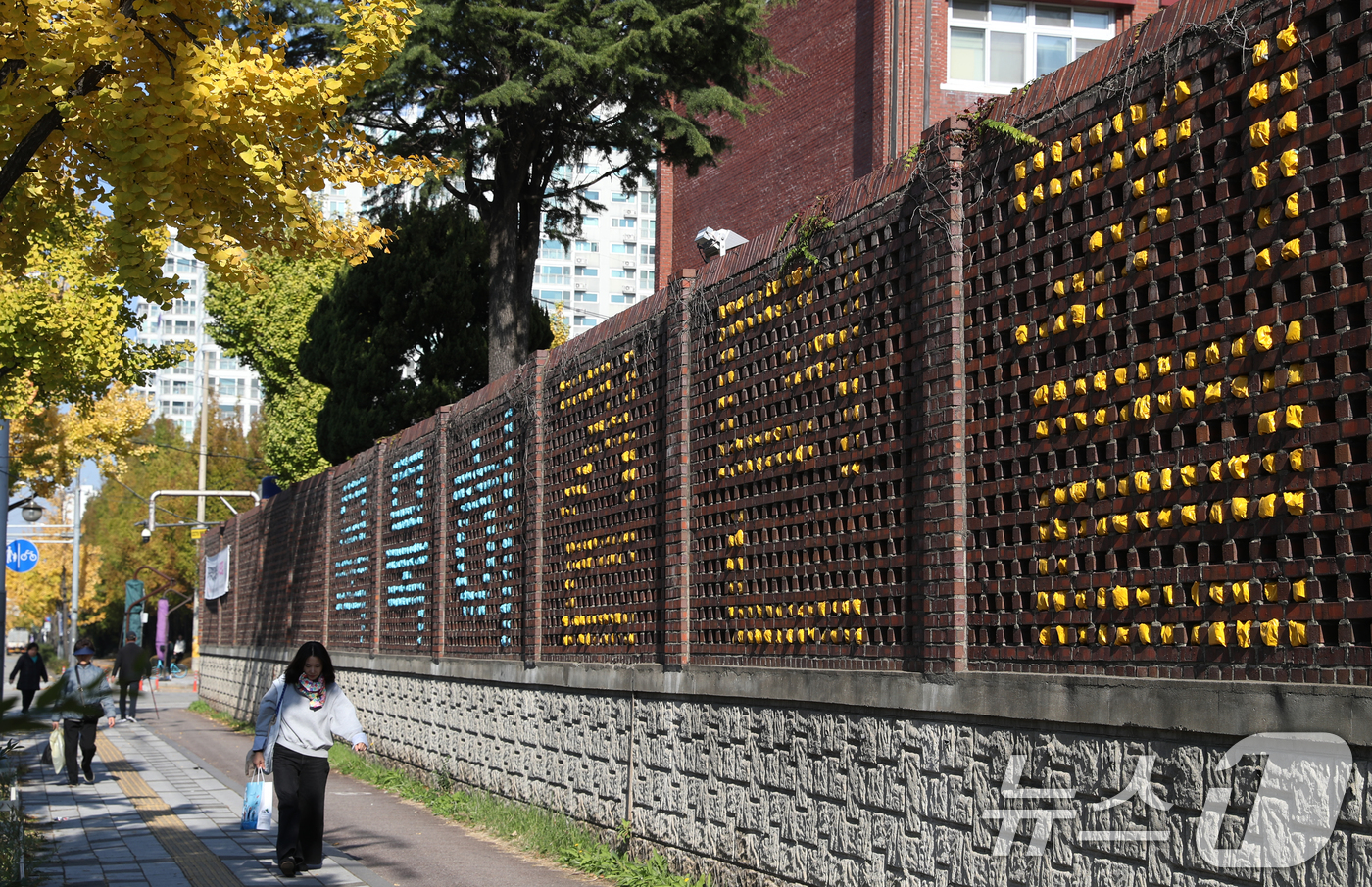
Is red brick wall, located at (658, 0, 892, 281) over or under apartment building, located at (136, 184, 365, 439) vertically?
under

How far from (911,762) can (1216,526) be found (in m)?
2.25

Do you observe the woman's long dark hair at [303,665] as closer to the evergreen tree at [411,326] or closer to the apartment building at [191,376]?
the evergreen tree at [411,326]

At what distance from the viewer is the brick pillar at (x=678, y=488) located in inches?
361

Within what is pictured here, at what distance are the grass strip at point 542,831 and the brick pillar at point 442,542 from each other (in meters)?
1.63

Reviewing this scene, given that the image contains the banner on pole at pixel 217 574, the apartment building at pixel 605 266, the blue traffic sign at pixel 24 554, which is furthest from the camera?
the apartment building at pixel 605 266

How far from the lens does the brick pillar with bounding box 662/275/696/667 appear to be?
30.1ft

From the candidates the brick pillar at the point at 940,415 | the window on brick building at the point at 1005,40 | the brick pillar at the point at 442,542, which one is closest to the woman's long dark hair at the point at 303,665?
the brick pillar at the point at 442,542

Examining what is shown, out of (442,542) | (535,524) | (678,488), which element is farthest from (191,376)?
(678,488)

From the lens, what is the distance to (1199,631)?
188 inches

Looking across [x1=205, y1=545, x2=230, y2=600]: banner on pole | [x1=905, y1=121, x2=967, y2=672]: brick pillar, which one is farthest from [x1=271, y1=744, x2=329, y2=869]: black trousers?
[x1=205, y1=545, x2=230, y2=600]: banner on pole

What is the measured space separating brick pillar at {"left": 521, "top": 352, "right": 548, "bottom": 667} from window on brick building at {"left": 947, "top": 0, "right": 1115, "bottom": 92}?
13.1 m

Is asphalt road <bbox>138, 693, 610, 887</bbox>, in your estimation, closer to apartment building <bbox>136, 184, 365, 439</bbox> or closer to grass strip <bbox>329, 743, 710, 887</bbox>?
grass strip <bbox>329, 743, 710, 887</bbox>

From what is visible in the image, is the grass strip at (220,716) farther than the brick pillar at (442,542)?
Yes

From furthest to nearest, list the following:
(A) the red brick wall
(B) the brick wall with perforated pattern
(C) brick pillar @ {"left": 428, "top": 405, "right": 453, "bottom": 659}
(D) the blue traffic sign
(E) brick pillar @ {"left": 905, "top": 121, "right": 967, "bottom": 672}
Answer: (A) the red brick wall → (D) the blue traffic sign → (C) brick pillar @ {"left": 428, "top": 405, "right": 453, "bottom": 659} → (E) brick pillar @ {"left": 905, "top": 121, "right": 967, "bottom": 672} → (B) the brick wall with perforated pattern
